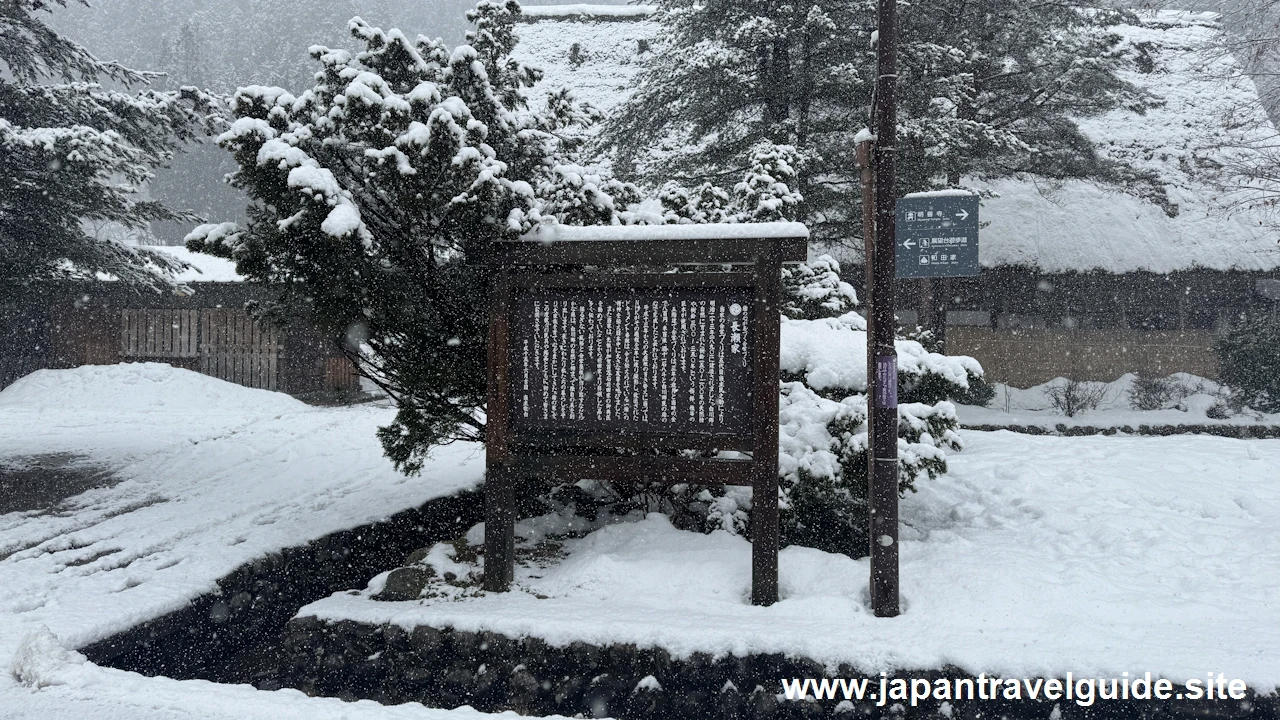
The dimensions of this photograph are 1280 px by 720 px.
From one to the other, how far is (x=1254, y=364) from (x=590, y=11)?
17.7 meters

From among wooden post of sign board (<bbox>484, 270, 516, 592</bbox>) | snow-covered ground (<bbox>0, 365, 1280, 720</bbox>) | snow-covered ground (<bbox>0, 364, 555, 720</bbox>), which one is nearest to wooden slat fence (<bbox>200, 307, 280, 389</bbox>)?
snow-covered ground (<bbox>0, 364, 555, 720</bbox>)

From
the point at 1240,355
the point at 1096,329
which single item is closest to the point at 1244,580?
the point at 1240,355

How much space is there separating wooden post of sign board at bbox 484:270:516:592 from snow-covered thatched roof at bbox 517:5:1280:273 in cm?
1024

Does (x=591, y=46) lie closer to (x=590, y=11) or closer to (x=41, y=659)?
(x=590, y=11)

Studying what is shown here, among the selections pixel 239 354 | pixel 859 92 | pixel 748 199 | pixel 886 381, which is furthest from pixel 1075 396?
pixel 239 354

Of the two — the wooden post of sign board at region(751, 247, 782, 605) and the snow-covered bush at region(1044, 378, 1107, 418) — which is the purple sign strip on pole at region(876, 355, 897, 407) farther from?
the snow-covered bush at region(1044, 378, 1107, 418)

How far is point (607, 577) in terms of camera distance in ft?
17.1

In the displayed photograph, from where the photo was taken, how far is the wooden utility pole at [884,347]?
4680 mm

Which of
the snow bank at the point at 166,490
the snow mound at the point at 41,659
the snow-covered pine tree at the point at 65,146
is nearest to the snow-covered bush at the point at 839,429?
the snow bank at the point at 166,490

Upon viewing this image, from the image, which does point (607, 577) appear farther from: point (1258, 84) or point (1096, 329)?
point (1258, 84)

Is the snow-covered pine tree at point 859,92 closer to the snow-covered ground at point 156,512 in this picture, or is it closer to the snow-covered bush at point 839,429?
the snow-covered bush at point 839,429

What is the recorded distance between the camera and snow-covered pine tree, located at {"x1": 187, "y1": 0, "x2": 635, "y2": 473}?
5047mm

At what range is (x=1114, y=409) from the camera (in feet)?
46.2

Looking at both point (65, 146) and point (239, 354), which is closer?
point (65, 146)
